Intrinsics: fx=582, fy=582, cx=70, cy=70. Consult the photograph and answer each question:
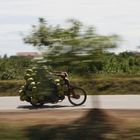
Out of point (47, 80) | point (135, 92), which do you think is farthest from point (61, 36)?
point (135, 92)

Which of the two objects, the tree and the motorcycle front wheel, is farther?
the motorcycle front wheel

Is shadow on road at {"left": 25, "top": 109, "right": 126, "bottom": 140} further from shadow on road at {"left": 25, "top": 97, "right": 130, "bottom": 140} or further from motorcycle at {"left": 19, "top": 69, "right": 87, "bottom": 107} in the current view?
motorcycle at {"left": 19, "top": 69, "right": 87, "bottom": 107}

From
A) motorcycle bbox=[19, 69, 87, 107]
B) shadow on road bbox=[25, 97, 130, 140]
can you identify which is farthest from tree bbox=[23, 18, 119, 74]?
motorcycle bbox=[19, 69, 87, 107]

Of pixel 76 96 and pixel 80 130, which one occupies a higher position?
pixel 76 96

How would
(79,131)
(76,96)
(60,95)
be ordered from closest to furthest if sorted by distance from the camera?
(79,131)
(60,95)
(76,96)

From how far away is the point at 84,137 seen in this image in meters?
8.25

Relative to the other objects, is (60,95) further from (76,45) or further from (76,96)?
(76,45)

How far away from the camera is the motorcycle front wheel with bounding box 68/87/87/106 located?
18.8 meters

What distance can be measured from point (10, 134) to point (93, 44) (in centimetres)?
204

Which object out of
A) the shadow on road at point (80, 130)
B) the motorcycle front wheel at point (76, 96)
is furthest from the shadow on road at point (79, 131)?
the motorcycle front wheel at point (76, 96)

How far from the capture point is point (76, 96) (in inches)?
736

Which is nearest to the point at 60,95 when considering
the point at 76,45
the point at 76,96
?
the point at 76,96

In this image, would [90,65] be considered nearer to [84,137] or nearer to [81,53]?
[81,53]

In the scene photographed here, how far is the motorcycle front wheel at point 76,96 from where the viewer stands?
18.8 metres
